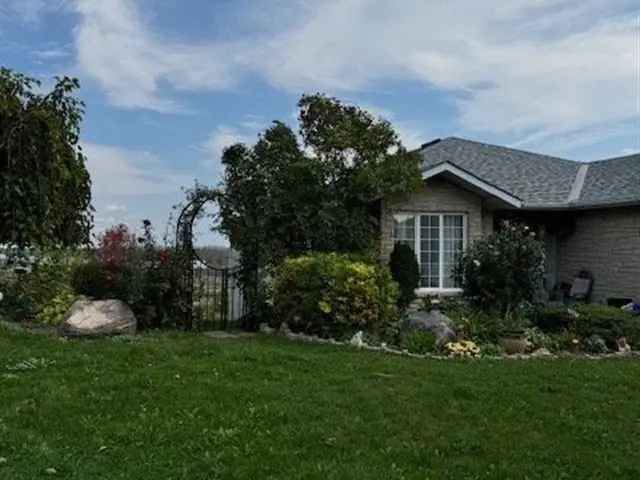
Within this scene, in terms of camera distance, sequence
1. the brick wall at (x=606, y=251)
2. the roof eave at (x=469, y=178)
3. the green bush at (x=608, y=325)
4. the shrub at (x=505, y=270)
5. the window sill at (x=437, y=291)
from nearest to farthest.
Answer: the green bush at (x=608, y=325), the shrub at (x=505, y=270), the roof eave at (x=469, y=178), the window sill at (x=437, y=291), the brick wall at (x=606, y=251)

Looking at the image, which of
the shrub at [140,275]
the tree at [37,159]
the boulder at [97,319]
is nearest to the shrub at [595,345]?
the shrub at [140,275]

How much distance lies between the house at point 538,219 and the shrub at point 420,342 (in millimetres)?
4827

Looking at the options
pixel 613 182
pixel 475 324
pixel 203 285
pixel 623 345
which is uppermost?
pixel 613 182

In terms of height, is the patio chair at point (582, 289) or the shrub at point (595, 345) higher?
the patio chair at point (582, 289)

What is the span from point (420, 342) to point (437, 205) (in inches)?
→ 227

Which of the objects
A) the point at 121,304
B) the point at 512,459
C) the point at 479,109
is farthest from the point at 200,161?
the point at 512,459

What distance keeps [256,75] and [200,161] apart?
245 cm

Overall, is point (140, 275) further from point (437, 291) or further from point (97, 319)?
point (437, 291)

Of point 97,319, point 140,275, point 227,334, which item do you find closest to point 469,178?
point 227,334

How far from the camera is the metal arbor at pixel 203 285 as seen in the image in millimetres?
11547

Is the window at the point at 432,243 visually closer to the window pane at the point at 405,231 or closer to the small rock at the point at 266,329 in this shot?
the window pane at the point at 405,231

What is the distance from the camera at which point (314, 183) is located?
1370 centimetres

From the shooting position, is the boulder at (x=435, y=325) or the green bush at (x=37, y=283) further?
the green bush at (x=37, y=283)

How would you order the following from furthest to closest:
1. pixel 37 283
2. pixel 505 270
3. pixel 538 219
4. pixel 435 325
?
pixel 538 219 → pixel 37 283 → pixel 505 270 → pixel 435 325
